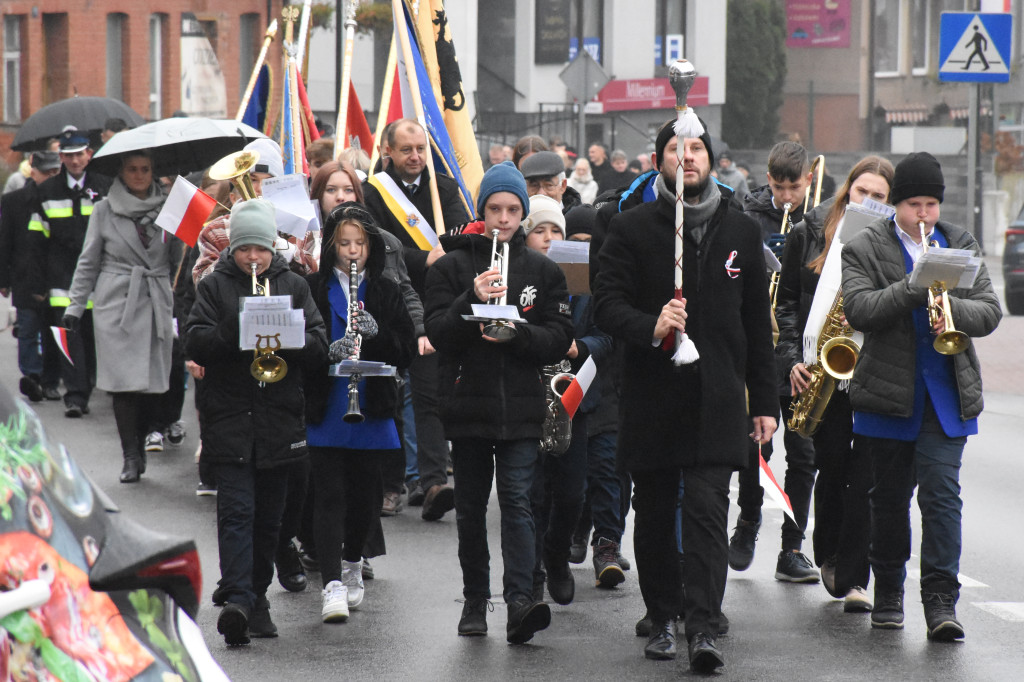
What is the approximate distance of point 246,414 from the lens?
678 cm

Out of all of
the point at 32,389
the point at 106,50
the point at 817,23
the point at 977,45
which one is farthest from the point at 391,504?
the point at 817,23

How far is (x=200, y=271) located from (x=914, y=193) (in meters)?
3.49

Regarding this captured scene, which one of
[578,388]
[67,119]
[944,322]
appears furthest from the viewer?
[67,119]

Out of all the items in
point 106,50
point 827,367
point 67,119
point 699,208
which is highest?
point 106,50

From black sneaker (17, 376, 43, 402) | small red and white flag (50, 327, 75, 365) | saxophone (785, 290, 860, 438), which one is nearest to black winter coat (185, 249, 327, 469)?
saxophone (785, 290, 860, 438)

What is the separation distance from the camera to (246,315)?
666cm

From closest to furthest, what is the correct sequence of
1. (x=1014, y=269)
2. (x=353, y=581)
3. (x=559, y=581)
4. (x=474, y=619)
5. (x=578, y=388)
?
(x=474, y=619)
(x=578, y=388)
(x=353, y=581)
(x=559, y=581)
(x=1014, y=269)

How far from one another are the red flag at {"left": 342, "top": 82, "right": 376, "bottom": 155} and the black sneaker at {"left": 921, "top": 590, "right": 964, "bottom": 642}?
7.39 meters

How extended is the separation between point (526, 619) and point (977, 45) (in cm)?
1158

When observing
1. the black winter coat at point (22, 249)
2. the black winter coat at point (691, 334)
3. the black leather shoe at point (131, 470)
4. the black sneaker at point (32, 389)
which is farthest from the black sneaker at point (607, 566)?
the black sneaker at point (32, 389)

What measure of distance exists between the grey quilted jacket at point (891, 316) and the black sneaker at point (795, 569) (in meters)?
1.27

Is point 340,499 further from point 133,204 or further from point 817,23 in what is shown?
point 817,23

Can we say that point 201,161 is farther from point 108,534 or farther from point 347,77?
point 108,534

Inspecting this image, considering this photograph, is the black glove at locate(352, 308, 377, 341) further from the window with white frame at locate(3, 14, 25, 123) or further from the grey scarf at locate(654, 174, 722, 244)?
A: the window with white frame at locate(3, 14, 25, 123)
